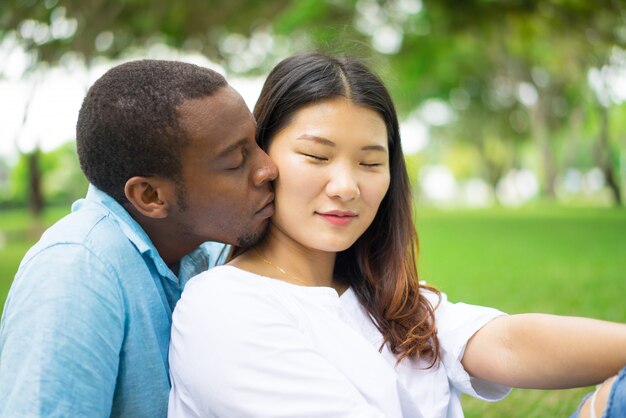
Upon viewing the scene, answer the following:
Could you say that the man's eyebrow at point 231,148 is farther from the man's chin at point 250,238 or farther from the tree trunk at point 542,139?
the tree trunk at point 542,139

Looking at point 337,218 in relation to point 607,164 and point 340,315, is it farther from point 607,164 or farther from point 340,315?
point 607,164

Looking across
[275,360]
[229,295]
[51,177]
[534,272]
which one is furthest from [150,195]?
[51,177]

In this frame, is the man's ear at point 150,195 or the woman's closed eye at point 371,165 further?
the woman's closed eye at point 371,165

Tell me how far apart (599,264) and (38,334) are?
871 cm

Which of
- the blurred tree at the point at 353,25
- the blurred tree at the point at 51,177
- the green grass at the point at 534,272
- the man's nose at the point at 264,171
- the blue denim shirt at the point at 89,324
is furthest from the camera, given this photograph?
the blurred tree at the point at 51,177

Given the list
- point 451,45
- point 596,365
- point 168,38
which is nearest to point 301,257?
point 596,365

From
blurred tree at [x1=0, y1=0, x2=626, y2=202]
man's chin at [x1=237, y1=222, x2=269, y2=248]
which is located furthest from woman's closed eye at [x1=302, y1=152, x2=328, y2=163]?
blurred tree at [x1=0, y1=0, x2=626, y2=202]

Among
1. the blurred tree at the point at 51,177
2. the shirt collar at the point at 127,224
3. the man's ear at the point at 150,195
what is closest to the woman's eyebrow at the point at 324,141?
the man's ear at the point at 150,195

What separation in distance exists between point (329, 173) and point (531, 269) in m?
7.62

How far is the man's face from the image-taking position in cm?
206

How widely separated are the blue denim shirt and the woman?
0.31 ft

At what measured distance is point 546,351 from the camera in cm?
201

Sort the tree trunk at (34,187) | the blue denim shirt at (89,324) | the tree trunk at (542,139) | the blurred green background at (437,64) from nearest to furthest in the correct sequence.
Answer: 1. the blue denim shirt at (89,324)
2. the blurred green background at (437,64)
3. the tree trunk at (34,187)
4. the tree trunk at (542,139)

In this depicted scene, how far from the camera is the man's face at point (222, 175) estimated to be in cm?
206
